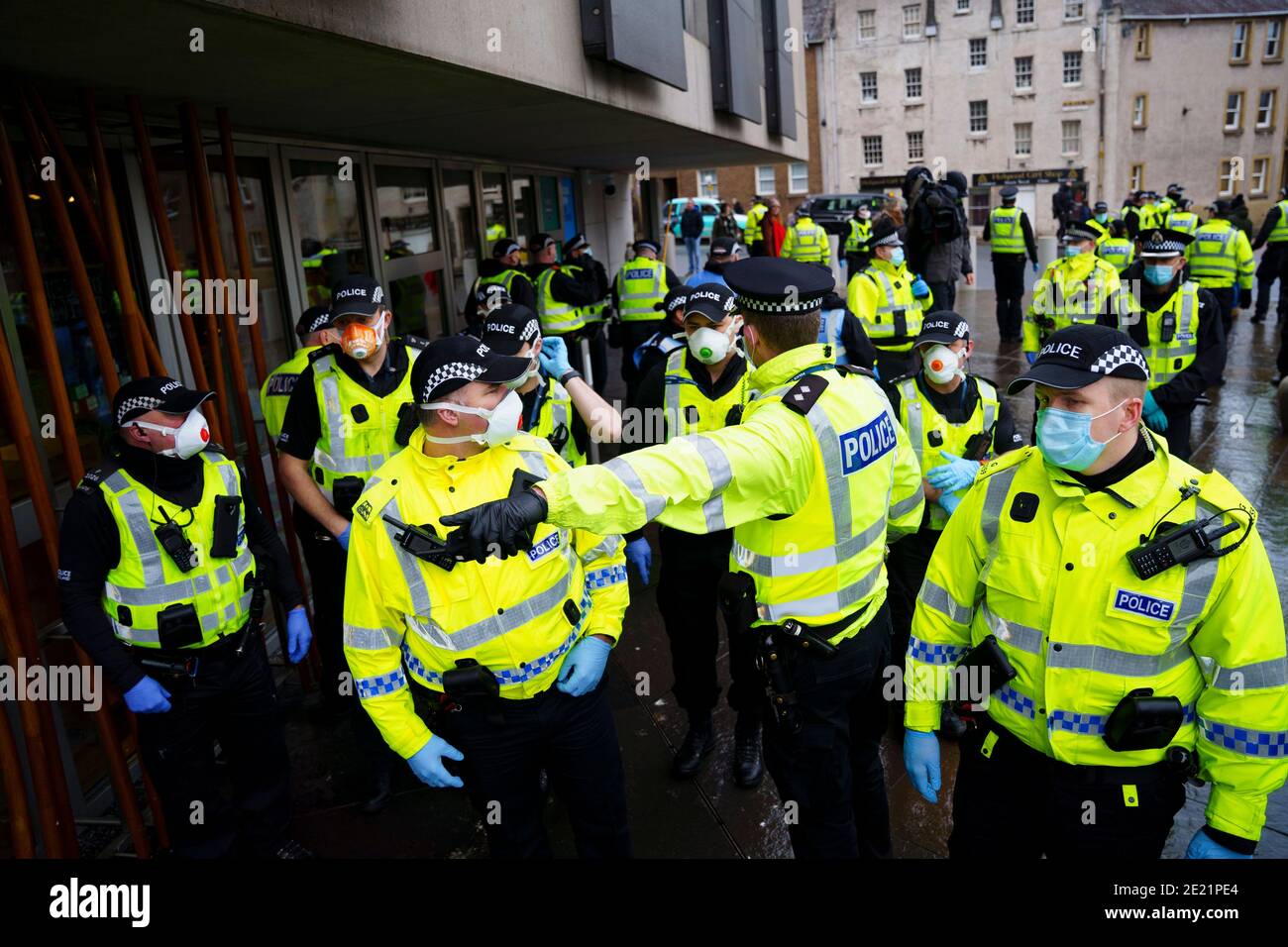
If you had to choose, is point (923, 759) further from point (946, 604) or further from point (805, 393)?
point (805, 393)

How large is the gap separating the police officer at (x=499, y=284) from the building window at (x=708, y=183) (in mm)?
33354

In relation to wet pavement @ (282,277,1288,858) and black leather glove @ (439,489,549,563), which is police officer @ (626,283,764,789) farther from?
black leather glove @ (439,489,549,563)

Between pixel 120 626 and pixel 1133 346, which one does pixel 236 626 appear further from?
pixel 1133 346

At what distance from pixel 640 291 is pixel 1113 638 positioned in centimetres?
748

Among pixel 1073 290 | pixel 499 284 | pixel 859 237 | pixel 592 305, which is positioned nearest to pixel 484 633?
pixel 499 284

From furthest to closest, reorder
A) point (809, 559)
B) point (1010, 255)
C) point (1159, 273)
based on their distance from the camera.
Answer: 1. point (1010, 255)
2. point (1159, 273)
3. point (809, 559)

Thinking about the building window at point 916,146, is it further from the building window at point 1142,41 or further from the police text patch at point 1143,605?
the police text patch at point 1143,605

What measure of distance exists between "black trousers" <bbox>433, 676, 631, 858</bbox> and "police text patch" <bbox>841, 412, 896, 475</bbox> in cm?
111

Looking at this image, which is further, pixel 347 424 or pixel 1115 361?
pixel 347 424

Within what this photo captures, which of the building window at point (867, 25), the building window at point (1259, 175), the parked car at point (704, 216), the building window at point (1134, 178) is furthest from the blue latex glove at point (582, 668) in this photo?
the building window at point (1259, 175)

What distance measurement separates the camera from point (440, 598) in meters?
2.59

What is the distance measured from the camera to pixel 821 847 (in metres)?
2.82
